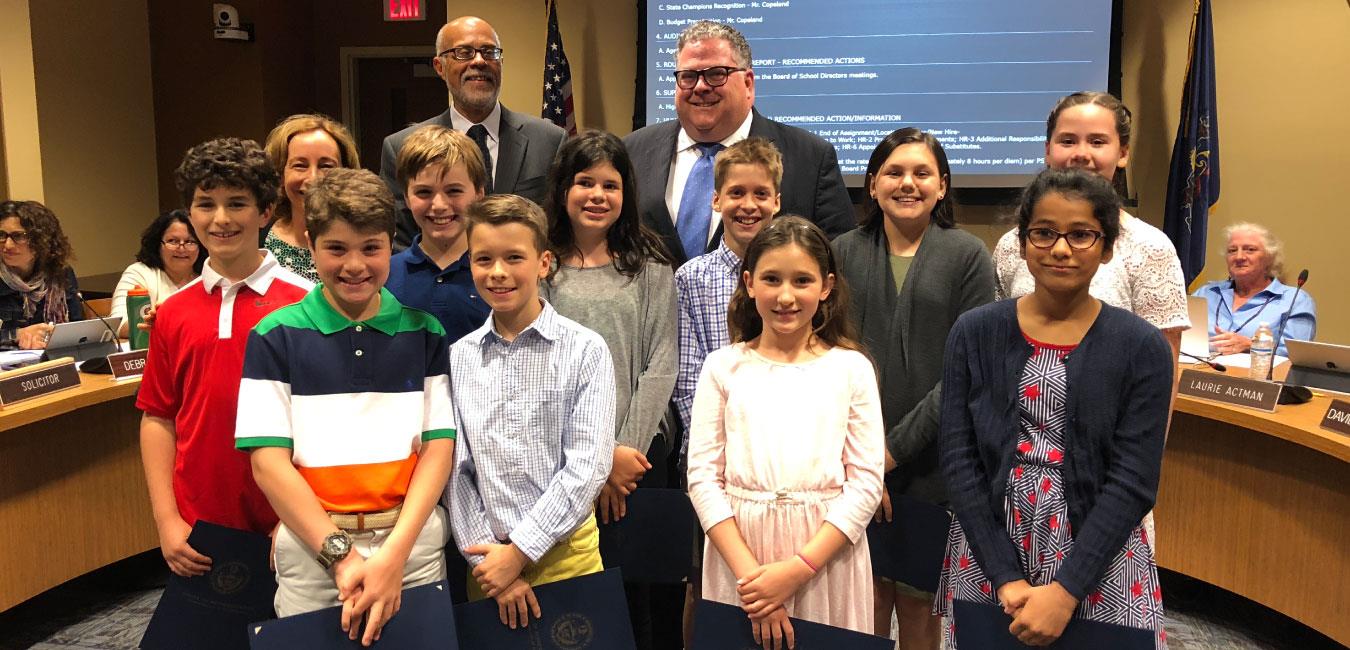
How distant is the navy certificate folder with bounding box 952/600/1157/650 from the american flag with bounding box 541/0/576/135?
4.24m

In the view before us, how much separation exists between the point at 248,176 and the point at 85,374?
5.83 feet

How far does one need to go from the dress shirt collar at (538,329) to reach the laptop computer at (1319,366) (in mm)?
2533

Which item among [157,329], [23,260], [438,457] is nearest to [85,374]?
[23,260]

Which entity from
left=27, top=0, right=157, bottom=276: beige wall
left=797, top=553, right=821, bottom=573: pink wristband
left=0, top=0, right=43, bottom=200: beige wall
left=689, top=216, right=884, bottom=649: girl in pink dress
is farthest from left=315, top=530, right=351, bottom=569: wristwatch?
left=27, top=0, right=157, bottom=276: beige wall

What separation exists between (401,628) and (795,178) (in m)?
1.65

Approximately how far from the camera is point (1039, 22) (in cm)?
507

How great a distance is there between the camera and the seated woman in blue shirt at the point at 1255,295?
13.7 ft

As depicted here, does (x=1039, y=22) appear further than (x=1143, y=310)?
Yes

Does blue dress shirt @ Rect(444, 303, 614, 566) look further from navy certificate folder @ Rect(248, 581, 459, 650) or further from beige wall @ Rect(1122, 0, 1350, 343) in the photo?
beige wall @ Rect(1122, 0, 1350, 343)

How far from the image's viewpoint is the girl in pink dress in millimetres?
1911

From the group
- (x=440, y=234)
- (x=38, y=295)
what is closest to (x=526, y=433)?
(x=440, y=234)

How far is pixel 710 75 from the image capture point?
268 centimetres

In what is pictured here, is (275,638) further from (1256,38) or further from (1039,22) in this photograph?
(1256,38)

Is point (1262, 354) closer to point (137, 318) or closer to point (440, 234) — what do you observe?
point (440, 234)
